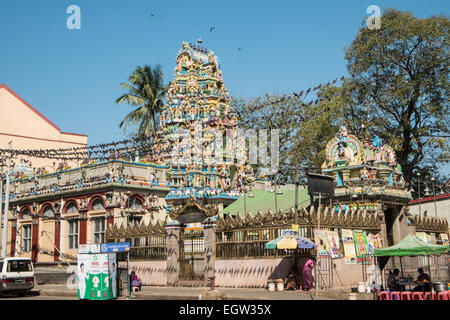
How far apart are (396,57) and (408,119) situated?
4.45 meters

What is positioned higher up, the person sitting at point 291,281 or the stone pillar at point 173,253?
the stone pillar at point 173,253

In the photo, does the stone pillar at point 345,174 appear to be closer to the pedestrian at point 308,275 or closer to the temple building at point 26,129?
the pedestrian at point 308,275

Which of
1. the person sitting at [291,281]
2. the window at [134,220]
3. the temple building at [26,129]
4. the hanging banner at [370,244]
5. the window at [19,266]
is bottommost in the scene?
the person sitting at [291,281]

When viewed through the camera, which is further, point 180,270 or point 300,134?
point 300,134

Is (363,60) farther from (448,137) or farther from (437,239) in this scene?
(437,239)

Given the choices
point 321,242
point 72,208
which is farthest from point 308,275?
point 72,208

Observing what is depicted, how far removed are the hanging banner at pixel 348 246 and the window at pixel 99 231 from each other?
18552 millimetres

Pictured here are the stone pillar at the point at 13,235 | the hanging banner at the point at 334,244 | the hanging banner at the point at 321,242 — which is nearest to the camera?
A: the hanging banner at the point at 321,242

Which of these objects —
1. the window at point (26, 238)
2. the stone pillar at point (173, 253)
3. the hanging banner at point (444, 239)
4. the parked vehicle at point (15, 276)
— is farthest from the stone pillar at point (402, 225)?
the window at point (26, 238)

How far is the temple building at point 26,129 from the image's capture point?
59531 millimetres

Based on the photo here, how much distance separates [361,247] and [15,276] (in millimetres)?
16368

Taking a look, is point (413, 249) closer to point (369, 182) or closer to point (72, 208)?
point (369, 182)
